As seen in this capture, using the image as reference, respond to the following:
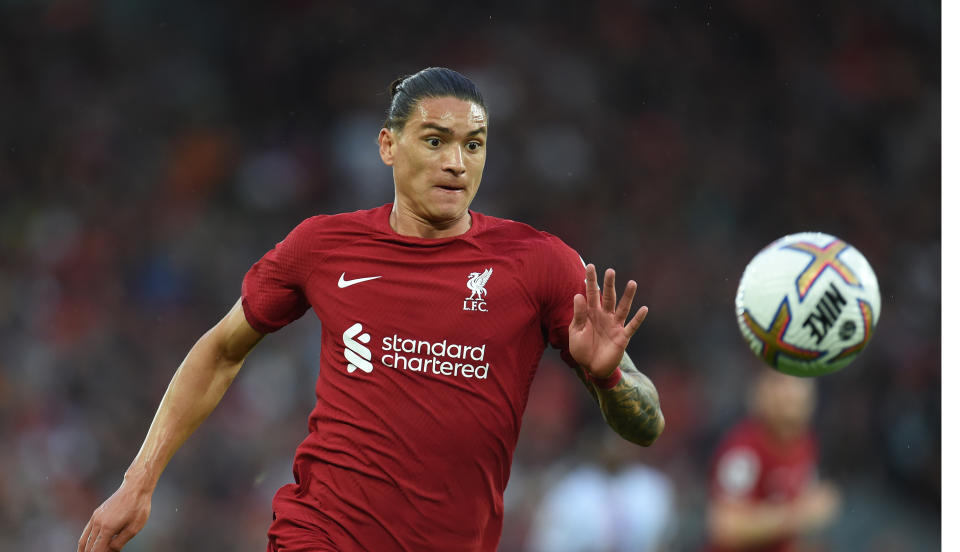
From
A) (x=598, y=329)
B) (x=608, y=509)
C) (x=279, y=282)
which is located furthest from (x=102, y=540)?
(x=608, y=509)

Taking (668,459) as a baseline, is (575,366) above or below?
above

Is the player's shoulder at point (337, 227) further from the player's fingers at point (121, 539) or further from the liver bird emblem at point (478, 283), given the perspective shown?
the player's fingers at point (121, 539)

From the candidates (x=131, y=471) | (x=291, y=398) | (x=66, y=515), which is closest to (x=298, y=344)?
(x=291, y=398)

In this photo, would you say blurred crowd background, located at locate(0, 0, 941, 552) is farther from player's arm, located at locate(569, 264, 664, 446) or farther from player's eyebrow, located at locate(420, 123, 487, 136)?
player's eyebrow, located at locate(420, 123, 487, 136)

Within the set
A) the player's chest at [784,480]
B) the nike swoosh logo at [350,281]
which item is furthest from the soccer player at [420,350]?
the player's chest at [784,480]

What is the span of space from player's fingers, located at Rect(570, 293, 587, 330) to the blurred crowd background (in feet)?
20.5

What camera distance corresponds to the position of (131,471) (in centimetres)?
410

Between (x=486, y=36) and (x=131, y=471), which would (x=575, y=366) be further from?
(x=486, y=36)

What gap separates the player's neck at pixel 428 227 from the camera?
4.12 m

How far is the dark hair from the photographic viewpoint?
4.09 m

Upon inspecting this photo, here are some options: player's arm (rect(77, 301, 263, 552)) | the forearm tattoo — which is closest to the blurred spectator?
the forearm tattoo

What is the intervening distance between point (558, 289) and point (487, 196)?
818 cm

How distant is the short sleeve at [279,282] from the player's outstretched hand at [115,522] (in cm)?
74

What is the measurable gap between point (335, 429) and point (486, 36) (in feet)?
31.9
